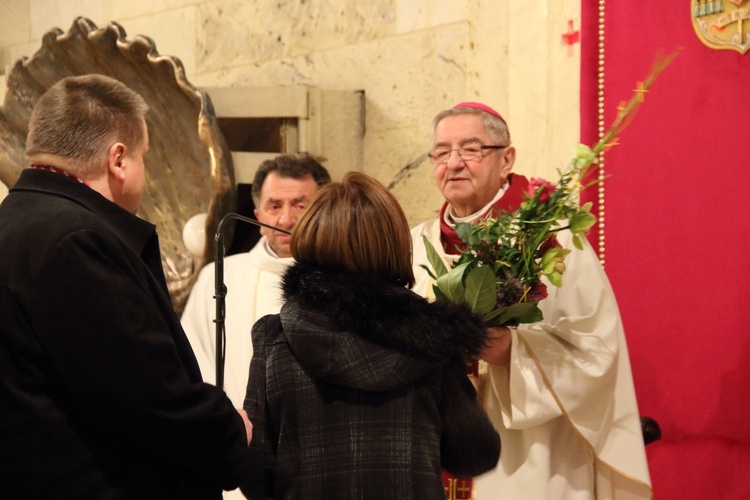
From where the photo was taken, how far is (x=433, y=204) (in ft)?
16.4

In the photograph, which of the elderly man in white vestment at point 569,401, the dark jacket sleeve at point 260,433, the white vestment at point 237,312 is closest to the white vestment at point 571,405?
the elderly man in white vestment at point 569,401

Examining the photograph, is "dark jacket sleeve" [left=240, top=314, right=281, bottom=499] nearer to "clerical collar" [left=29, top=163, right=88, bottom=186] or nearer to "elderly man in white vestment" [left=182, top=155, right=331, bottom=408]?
"clerical collar" [left=29, top=163, right=88, bottom=186]

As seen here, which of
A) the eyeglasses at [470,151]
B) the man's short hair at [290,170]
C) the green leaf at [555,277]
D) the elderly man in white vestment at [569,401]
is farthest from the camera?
the man's short hair at [290,170]

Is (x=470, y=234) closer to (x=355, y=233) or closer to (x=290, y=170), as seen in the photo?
(x=355, y=233)

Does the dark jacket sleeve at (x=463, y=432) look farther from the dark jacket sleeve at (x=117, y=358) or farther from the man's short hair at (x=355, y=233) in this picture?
the dark jacket sleeve at (x=117, y=358)

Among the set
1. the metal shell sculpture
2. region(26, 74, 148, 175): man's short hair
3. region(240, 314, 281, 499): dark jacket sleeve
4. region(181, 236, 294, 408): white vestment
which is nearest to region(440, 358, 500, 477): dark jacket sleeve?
region(240, 314, 281, 499): dark jacket sleeve

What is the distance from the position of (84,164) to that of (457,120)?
5.77 feet

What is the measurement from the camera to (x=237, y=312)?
14.4ft

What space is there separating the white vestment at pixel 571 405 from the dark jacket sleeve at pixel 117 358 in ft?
4.49

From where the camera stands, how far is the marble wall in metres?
4.36

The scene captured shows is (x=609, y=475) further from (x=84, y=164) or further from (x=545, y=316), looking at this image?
(x=84, y=164)

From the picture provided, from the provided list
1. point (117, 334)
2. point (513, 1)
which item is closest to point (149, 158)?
point (513, 1)

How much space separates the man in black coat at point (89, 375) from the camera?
213 cm

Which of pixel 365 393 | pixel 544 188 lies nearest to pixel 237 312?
pixel 544 188
